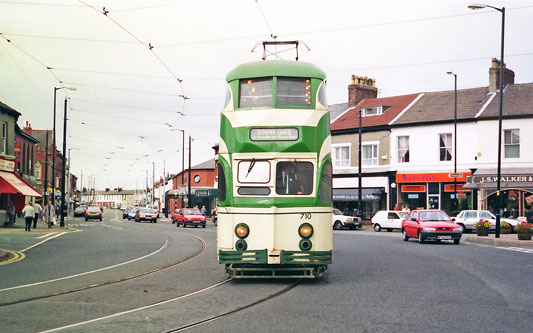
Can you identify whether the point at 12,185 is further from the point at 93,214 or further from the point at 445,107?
the point at 445,107

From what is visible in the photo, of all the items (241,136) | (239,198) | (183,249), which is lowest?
(183,249)

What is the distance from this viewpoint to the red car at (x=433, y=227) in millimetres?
24969

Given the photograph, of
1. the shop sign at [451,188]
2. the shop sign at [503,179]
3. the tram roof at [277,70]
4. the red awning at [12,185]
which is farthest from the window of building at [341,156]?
the tram roof at [277,70]

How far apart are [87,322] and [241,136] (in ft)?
17.6

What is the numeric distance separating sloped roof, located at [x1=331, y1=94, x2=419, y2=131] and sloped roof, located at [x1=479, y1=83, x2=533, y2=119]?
822 cm

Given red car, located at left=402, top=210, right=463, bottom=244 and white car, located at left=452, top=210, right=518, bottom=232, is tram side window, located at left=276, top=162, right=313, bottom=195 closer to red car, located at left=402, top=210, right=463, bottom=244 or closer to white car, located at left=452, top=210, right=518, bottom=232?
red car, located at left=402, top=210, right=463, bottom=244

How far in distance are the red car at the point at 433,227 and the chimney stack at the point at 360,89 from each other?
28735 mm

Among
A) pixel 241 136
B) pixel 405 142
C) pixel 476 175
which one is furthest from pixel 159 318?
pixel 405 142

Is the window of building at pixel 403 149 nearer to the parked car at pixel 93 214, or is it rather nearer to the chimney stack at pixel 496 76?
the chimney stack at pixel 496 76

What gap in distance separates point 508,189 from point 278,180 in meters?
30.9

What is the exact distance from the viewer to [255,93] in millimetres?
12492

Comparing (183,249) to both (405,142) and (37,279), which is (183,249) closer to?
(37,279)

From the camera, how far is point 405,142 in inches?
1795

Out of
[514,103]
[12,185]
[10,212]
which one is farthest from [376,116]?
[10,212]
